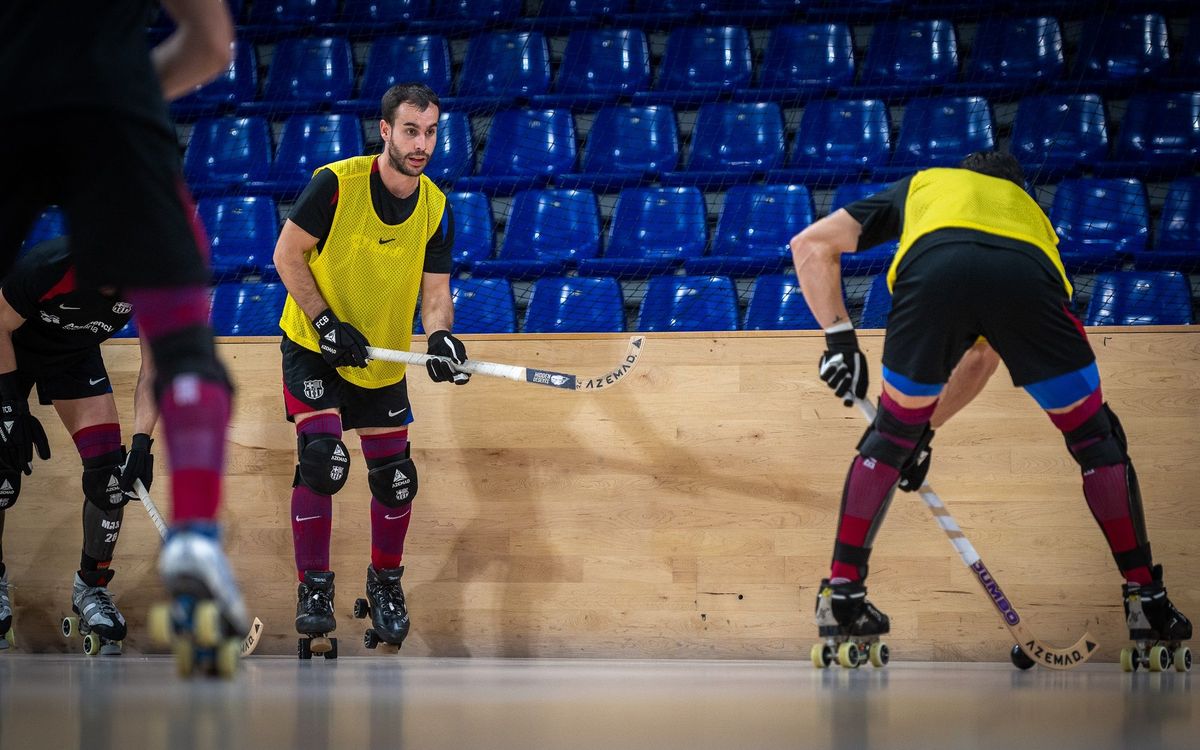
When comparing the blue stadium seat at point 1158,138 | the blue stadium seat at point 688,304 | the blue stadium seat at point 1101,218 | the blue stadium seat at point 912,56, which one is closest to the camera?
the blue stadium seat at point 688,304

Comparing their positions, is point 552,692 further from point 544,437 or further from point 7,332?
point 7,332

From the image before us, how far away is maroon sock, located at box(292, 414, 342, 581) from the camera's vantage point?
398 cm

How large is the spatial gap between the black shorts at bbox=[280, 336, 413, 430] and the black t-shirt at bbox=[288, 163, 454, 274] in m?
0.39

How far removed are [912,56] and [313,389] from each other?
3.70 m

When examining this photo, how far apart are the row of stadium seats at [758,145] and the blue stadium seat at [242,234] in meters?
0.23

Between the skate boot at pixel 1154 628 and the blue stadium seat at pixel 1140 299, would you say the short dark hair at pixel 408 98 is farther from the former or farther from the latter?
the blue stadium seat at pixel 1140 299

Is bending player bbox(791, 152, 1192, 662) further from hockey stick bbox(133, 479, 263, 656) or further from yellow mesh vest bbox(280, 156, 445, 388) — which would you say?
hockey stick bbox(133, 479, 263, 656)

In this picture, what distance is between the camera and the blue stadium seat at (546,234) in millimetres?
5531

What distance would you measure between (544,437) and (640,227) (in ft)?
5.46

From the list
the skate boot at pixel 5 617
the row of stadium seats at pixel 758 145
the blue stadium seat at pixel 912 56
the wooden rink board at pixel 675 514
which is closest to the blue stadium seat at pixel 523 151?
the row of stadium seats at pixel 758 145

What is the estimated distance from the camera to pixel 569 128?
605cm

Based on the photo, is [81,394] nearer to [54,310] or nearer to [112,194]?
[54,310]

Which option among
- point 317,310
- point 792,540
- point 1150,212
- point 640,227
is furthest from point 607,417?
point 1150,212

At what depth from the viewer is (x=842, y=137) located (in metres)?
5.87
